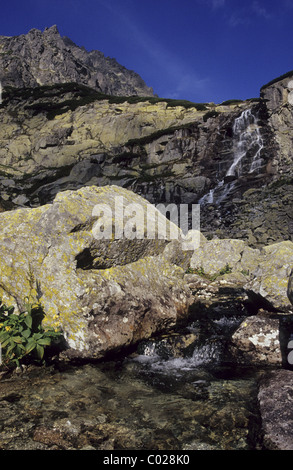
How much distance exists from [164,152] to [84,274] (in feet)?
221

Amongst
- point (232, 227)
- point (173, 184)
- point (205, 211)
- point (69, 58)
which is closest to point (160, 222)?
point (232, 227)

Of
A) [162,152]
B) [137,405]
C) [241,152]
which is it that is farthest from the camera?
[162,152]

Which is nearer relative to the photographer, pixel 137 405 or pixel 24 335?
pixel 137 405

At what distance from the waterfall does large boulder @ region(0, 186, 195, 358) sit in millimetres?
34234

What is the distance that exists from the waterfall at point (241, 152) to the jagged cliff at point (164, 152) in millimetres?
213

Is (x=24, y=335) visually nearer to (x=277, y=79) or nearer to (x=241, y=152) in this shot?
(x=241, y=152)

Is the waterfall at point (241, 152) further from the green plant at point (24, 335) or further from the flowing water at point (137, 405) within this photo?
the green plant at point (24, 335)

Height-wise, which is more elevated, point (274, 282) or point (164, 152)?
point (164, 152)

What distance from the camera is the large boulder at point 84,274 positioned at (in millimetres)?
6145

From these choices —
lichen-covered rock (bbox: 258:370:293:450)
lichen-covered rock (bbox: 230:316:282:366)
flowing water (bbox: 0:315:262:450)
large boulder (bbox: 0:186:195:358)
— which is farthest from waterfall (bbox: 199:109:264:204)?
lichen-covered rock (bbox: 258:370:293:450)

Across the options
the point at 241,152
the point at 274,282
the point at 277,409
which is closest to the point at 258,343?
the point at 277,409

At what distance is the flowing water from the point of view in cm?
359

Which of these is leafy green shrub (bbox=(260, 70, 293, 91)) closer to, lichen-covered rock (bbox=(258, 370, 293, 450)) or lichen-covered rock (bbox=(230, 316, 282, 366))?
lichen-covered rock (bbox=(230, 316, 282, 366))

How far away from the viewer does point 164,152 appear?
69.9 meters
